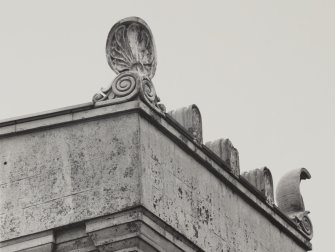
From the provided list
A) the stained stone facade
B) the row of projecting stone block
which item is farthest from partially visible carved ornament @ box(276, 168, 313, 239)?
the stained stone facade

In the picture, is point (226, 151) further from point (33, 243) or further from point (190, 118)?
point (33, 243)

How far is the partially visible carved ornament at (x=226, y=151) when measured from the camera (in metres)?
35.8

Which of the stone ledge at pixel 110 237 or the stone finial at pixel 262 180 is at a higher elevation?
the stone finial at pixel 262 180

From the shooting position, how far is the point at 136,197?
32.0 meters

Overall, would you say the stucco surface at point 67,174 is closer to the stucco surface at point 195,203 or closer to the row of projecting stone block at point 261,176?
the stucco surface at point 195,203

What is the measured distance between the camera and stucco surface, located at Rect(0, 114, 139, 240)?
106 ft

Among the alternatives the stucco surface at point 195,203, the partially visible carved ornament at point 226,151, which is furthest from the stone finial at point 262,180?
the partially visible carved ornament at point 226,151

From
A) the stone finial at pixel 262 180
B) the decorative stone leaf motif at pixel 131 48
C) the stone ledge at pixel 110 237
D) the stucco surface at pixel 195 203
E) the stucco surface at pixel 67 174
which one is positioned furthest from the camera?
the stone finial at pixel 262 180

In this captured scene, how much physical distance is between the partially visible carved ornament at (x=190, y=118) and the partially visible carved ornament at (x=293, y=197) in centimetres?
454

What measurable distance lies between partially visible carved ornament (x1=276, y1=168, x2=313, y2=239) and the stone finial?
1.38m

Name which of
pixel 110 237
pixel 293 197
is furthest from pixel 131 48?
pixel 293 197

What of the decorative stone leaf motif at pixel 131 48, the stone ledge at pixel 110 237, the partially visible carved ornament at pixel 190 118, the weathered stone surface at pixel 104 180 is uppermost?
the decorative stone leaf motif at pixel 131 48

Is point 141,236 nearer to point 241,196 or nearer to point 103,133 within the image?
point 103,133

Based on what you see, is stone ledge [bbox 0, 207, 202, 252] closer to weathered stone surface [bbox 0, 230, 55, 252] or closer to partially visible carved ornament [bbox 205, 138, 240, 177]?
weathered stone surface [bbox 0, 230, 55, 252]
